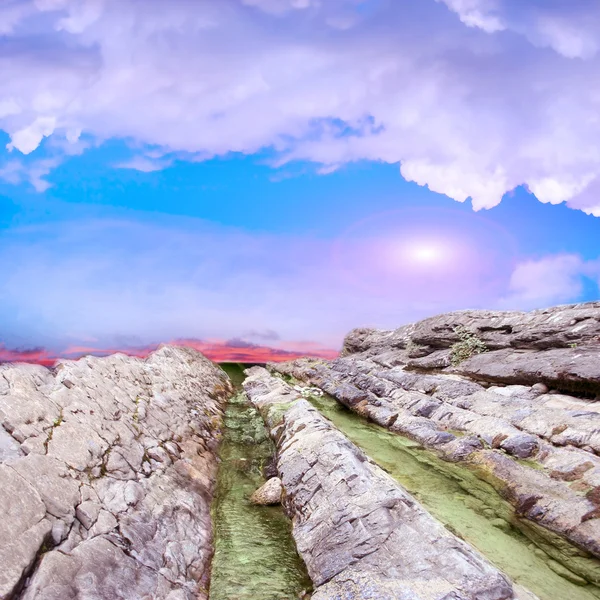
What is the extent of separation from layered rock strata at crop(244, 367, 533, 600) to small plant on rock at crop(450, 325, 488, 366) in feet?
79.2

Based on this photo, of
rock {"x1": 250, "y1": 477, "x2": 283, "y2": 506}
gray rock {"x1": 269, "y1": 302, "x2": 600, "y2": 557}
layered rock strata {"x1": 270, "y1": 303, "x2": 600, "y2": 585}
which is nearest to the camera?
layered rock strata {"x1": 270, "y1": 303, "x2": 600, "y2": 585}

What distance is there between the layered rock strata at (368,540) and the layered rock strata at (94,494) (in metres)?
3.56

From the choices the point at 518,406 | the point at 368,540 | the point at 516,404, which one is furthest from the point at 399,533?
the point at 516,404

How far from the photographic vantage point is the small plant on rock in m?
36.5

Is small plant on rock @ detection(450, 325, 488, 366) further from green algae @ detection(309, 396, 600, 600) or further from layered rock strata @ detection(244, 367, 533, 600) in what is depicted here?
layered rock strata @ detection(244, 367, 533, 600)

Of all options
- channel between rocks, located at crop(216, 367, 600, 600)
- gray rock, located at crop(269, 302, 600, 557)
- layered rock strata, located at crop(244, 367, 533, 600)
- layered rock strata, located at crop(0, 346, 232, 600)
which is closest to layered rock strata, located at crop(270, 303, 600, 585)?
gray rock, located at crop(269, 302, 600, 557)

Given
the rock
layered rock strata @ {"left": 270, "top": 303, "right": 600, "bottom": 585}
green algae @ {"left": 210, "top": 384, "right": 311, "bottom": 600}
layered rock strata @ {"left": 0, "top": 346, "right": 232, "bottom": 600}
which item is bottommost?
green algae @ {"left": 210, "top": 384, "right": 311, "bottom": 600}

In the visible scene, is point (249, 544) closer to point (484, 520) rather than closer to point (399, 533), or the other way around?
point (399, 533)

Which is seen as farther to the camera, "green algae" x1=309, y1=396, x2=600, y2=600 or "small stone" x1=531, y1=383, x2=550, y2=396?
"small stone" x1=531, y1=383, x2=550, y2=396

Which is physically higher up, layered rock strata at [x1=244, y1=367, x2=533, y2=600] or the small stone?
the small stone

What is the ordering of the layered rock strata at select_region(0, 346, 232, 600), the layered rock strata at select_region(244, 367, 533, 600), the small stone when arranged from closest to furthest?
the layered rock strata at select_region(0, 346, 232, 600) < the layered rock strata at select_region(244, 367, 533, 600) < the small stone

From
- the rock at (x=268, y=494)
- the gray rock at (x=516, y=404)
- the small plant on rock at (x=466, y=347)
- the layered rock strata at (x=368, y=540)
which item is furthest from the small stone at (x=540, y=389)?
the rock at (x=268, y=494)

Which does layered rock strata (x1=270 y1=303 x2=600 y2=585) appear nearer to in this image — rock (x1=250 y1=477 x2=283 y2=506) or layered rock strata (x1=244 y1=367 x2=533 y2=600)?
layered rock strata (x1=244 y1=367 x2=533 y2=600)

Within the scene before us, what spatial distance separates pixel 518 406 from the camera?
22.6 metres
